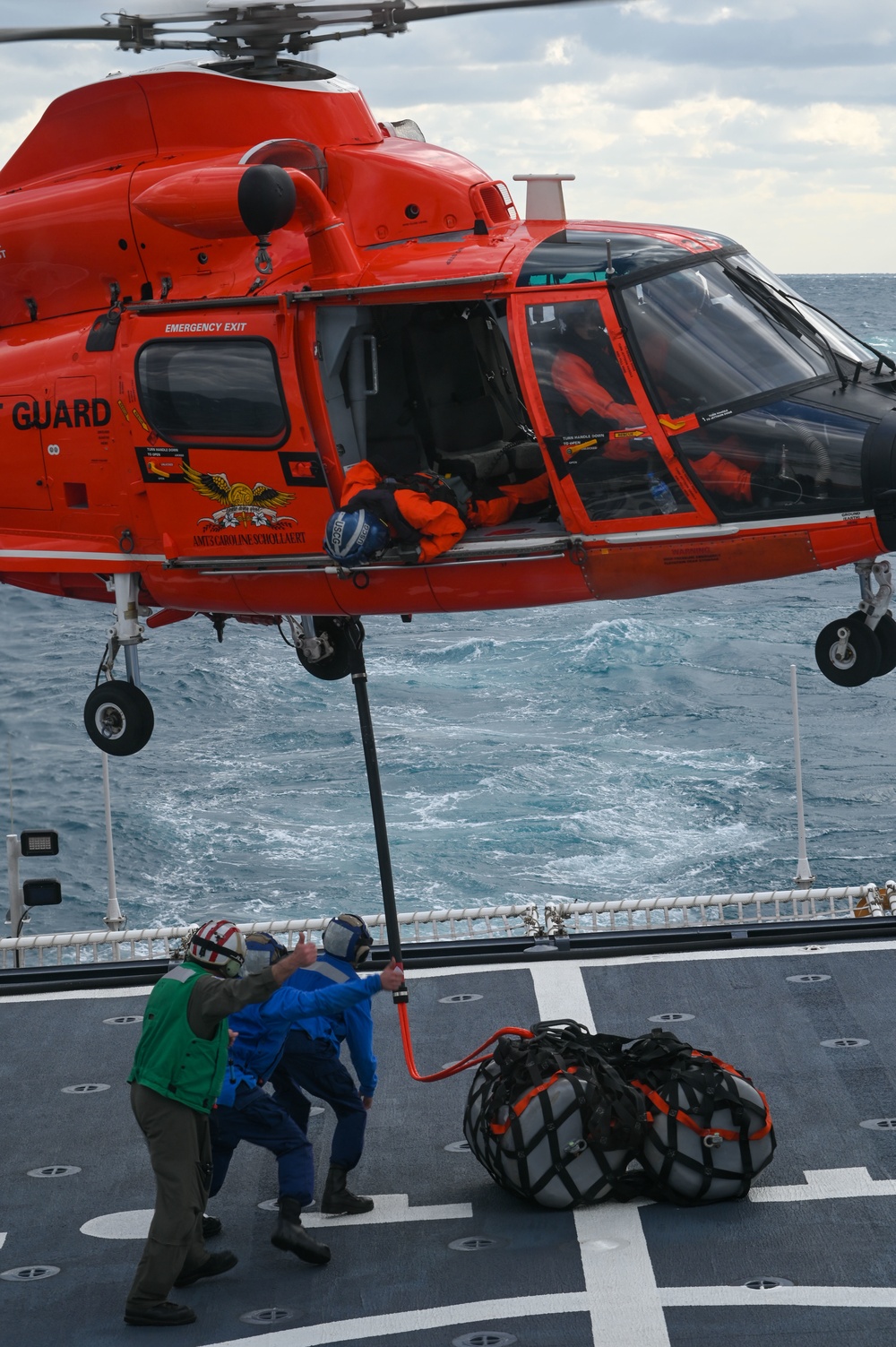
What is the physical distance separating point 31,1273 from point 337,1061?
176 cm

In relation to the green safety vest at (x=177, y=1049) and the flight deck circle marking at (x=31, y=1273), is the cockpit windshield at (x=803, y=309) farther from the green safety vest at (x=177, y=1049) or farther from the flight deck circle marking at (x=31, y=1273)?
the flight deck circle marking at (x=31, y=1273)

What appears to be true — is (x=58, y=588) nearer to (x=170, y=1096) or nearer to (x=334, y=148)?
(x=334, y=148)

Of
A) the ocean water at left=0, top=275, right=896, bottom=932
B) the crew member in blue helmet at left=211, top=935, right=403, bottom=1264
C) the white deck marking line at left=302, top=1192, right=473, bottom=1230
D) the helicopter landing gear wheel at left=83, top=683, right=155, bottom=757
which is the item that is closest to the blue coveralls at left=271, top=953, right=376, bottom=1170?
the crew member in blue helmet at left=211, top=935, right=403, bottom=1264

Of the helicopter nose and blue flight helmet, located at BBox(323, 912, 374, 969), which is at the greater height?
the helicopter nose

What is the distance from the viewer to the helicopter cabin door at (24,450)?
10094 millimetres

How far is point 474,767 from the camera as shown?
33344mm

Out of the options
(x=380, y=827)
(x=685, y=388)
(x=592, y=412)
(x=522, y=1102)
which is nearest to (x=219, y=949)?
(x=380, y=827)

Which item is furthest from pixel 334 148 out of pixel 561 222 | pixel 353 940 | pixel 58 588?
pixel 353 940

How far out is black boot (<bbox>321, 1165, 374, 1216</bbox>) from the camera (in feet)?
27.6

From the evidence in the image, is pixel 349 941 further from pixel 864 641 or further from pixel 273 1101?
pixel 864 641

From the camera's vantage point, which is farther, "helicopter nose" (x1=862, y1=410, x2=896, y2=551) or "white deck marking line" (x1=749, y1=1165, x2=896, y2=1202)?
"white deck marking line" (x1=749, y1=1165, x2=896, y2=1202)

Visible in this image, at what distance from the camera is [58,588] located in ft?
35.3

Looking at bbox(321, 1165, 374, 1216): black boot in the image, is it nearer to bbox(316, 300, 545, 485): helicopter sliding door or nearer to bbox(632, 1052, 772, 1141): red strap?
bbox(632, 1052, 772, 1141): red strap

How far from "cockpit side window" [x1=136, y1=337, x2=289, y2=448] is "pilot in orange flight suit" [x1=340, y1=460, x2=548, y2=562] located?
0.58 m
